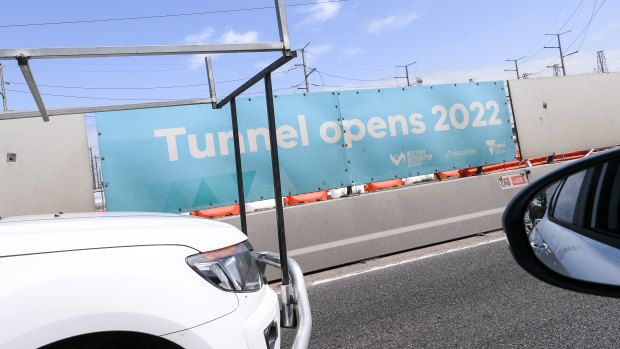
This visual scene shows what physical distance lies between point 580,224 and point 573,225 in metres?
0.04

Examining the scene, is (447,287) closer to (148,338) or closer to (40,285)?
(148,338)

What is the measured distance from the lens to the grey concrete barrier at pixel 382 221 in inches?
227

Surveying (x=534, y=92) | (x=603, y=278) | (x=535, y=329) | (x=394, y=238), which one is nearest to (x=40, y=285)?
(x=603, y=278)

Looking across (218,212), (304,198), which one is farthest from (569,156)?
(218,212)

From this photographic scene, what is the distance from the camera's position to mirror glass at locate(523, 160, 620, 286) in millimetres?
1488

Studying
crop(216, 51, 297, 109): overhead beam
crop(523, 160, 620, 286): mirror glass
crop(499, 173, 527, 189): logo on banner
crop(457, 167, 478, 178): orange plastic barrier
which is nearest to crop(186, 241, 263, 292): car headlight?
crop(216, 51, 297, 109): overhead beam

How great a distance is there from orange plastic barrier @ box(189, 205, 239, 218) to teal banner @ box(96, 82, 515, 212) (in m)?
0.22

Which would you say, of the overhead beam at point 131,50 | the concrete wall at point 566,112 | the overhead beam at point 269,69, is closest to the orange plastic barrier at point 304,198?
the overhead beam at point 269,69

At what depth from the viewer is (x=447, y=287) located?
456 centimetres

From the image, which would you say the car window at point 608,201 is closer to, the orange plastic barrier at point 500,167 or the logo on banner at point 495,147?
the logo on banner at point 495,147

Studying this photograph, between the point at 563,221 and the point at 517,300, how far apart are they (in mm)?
2625

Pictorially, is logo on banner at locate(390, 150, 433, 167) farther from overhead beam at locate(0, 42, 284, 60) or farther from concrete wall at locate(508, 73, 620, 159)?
overhead beam at locate(0, 42, 284, 60)

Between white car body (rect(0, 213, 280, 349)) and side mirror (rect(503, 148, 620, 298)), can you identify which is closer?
side mirror (rect(503, 148, 620, 298))

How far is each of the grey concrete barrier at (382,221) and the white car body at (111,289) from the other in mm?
3593
